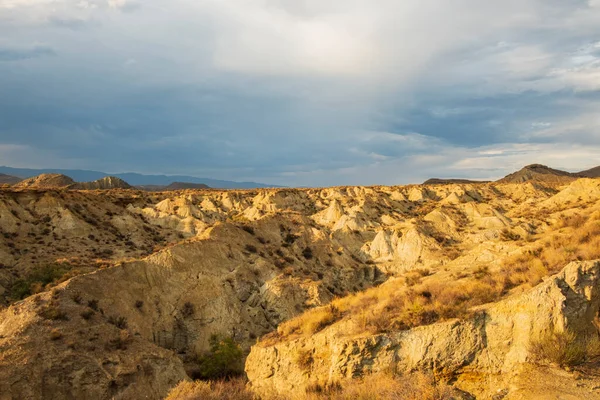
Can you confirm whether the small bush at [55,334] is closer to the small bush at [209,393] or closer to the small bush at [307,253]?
the small bush at [209,393]

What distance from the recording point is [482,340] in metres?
8.77

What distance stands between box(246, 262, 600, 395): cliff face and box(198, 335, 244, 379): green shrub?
10233 millimetres

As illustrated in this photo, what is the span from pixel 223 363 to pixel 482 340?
565 inches

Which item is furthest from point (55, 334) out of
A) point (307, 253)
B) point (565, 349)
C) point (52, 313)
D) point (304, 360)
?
point (307, 253)

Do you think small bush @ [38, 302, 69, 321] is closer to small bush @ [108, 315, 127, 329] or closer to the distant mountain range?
small bush @ [108, 315, 127, 329]

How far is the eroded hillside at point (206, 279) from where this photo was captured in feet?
37.4

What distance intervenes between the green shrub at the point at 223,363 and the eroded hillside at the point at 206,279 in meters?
1.31

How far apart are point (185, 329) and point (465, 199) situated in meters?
79.1

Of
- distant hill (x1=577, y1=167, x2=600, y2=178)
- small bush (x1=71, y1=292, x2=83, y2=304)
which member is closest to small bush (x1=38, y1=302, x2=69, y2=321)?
small bush (x1=71, y1=292, x2=83, y2=304)

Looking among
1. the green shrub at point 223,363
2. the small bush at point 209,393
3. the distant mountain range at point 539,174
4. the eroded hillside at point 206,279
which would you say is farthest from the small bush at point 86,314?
the distant mountain range at point 539,174

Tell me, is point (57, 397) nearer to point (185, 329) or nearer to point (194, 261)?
point (185, 329)

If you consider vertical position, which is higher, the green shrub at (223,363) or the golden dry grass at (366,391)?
the golden dry grass at (366,391)

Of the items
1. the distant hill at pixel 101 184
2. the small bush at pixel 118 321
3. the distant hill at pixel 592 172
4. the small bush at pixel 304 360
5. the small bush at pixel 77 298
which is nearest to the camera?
the small bush at pixel 304 360

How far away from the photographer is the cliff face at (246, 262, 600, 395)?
27.3 feet
